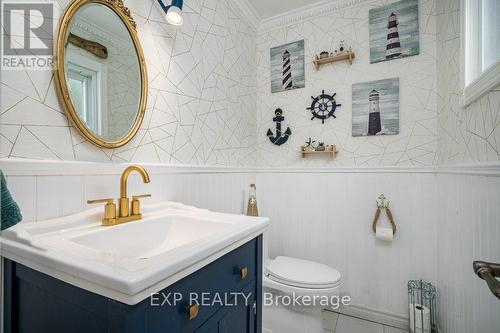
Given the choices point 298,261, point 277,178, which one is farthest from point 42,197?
point 277,178

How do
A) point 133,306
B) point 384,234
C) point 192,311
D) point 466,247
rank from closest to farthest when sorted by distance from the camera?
point 133,306, point 192,311, point 466,247, point 384,234

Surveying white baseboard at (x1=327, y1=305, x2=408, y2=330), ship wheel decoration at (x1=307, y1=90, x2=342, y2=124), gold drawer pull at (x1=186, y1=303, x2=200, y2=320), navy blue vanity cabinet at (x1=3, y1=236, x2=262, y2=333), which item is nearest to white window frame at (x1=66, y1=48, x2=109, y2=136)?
navy blue vanity cabinet at (x1=3, y1=236, x2=262, y2=333)

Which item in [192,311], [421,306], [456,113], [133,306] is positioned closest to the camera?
[133,306]

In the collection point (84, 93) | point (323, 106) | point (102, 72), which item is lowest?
point (84, 93)

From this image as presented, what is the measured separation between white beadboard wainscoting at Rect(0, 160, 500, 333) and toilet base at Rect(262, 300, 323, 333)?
1.92 feet

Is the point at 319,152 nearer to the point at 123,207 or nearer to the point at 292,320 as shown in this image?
the point at 292,320

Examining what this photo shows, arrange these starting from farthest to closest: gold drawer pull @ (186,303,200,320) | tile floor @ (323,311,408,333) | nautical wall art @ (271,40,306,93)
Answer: nautical wall art @ (271,40,306,93) < tile floor @ (323,311,408,333) < gold drawer pull @ (186,303,200,320)

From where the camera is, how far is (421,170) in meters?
1.65

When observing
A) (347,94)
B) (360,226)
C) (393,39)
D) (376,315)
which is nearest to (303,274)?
(360,226)

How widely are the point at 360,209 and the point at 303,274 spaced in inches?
27.8

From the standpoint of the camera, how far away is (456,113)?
50.3 inches

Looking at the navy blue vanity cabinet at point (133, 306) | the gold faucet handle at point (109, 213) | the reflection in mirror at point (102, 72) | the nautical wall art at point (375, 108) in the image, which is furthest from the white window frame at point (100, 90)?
the nautical wall art at point (375, 108)

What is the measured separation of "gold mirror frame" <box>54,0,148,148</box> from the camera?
2.55ft

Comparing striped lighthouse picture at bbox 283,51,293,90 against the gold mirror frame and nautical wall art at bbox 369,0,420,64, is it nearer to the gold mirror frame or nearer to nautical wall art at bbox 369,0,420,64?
nautical wall art at bbox 369,0,420,64
